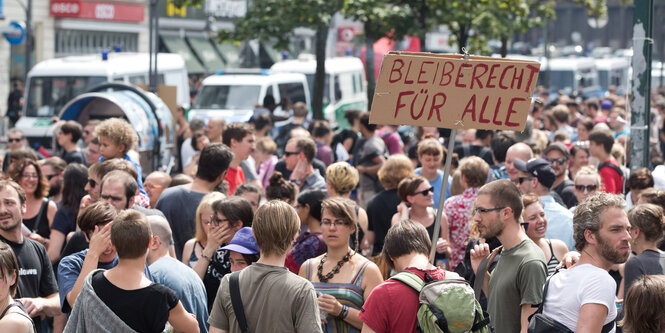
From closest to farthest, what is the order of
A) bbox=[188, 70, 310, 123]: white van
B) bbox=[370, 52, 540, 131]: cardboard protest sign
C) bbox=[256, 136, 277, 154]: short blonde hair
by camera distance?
bbox=[370, 52, 540, 131]: cardboard protest sign, bbox=[256, 136, 277, 154]: short blonde hair, bbox=[188, 70, 310, 123]: white van

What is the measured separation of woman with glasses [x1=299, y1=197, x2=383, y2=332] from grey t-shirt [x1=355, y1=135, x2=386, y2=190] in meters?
5.33

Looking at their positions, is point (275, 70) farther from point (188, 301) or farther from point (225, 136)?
point (188, 301)

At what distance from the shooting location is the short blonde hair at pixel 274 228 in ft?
14.9

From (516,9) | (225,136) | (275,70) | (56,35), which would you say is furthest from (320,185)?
(56,35)

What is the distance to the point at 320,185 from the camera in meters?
8.79

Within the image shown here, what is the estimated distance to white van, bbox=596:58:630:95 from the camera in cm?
4509

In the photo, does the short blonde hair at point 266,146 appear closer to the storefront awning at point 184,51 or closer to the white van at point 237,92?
the white van at point 237,92

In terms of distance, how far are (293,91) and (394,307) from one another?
19561 mm

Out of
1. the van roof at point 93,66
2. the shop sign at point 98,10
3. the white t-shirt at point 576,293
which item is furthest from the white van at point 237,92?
the white t-shirt at point 576,293

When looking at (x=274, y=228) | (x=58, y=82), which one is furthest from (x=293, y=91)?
(x=274, y=228)

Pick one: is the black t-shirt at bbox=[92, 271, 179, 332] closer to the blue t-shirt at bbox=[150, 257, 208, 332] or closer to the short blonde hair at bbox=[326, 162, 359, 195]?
the blue t-shirt at bbox=[150, 257, 208, 332]

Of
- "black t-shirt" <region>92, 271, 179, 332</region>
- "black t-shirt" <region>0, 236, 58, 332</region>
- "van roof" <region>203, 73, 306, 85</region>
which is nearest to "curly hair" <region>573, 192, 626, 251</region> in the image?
"black t-shirt" <region>92, 271, 179, 332</region>

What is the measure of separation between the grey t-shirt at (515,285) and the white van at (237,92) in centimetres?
1714

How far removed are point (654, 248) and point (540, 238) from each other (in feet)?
2.41
